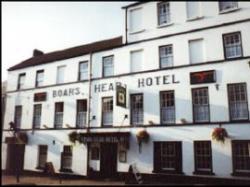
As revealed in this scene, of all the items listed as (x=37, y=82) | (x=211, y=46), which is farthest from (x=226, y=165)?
(x=37, y=82)

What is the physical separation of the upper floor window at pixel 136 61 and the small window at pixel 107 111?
2822 millimetres

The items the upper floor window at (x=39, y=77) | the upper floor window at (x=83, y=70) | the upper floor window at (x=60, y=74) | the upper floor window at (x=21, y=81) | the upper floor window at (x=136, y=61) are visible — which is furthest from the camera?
the upper floor window at (x=21, y=81)

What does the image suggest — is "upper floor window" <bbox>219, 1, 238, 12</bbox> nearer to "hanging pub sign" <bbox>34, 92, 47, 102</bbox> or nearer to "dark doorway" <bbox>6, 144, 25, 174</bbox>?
"hanging pub sign" <bbox>34, 92, 47, 102</bbox>

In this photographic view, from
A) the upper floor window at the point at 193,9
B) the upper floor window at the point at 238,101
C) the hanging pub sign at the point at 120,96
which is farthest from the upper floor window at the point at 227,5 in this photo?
the hanging pub sign at the point at 120,96

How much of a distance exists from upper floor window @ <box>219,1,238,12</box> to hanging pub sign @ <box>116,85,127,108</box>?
8226mm

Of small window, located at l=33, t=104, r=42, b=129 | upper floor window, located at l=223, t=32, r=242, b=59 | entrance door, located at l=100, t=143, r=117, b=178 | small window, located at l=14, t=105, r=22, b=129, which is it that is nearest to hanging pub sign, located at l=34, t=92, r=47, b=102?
small window, located at l=33, t=104, r=42, b=129

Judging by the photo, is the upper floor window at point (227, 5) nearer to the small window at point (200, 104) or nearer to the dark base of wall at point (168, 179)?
the small window at point (200, 104)

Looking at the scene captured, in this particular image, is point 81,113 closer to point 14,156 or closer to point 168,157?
point 168,157

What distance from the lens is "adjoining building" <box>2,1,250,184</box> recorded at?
16.0 meters

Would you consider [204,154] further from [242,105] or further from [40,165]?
[40,165]

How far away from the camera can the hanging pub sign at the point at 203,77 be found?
1662 centimetres

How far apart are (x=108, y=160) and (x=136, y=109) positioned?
4.15 meters

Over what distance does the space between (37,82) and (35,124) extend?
12.7 ft

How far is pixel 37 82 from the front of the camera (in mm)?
25016
